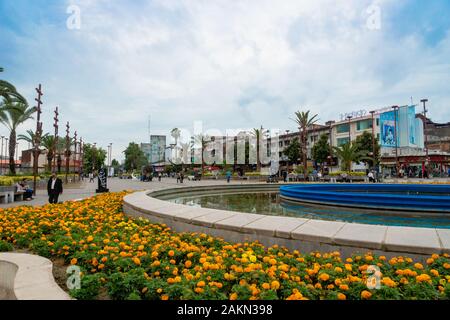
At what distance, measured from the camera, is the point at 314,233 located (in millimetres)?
4066

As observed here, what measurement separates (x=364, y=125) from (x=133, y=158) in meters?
67.8

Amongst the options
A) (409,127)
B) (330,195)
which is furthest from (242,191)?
(409,127)

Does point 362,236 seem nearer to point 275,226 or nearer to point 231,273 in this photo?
point 275,226

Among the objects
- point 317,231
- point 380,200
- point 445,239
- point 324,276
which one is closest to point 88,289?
point 324,276

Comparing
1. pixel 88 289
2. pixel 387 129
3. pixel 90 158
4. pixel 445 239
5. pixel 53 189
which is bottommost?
pixel 88 289

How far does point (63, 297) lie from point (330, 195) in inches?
396

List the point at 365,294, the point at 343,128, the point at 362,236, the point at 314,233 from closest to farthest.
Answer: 1. the point at 365,294
2. the point at 362,236
3. the point at 314,233
4. the point at 343,128

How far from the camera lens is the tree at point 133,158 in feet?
285

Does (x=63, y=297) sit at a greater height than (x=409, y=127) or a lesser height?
lesser

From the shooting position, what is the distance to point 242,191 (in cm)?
1847

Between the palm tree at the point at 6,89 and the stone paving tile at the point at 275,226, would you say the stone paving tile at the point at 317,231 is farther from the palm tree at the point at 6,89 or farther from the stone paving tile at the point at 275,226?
the palm tree at the point at 6,89

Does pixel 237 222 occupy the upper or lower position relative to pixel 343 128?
lower
